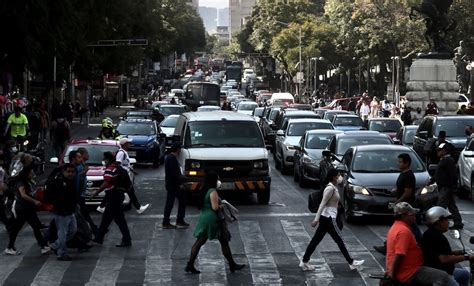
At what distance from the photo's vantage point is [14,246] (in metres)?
17.9

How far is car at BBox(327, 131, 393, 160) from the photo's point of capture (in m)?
26.7

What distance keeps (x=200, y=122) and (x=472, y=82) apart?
52.2 m

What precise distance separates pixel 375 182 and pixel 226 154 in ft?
13.2

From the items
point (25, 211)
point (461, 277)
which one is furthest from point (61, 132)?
point (461, 277)

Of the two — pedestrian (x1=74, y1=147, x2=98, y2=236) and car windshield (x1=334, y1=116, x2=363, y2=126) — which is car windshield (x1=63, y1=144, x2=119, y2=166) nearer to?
pedestrian (x1=74, y1=147, x2=98, y2=236)

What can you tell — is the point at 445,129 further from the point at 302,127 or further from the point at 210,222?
the point at 210,222

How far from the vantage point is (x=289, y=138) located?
1303 inches

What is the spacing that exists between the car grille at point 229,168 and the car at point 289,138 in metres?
8.26

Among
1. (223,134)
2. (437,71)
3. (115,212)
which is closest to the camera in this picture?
(115,212)

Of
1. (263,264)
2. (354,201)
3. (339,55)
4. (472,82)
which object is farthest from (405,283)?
(339,55)

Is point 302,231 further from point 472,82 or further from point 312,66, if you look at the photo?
point 312,66

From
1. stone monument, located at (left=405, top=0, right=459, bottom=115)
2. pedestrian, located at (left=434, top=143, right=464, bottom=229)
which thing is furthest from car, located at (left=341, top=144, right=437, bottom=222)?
stone monument, located at (left=405, top=0, right=459, bottom=115)

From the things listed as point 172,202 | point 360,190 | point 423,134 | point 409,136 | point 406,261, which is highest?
point 406,261

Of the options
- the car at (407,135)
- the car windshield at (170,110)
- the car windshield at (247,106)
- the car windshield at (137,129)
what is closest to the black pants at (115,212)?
the car at (407,135)
